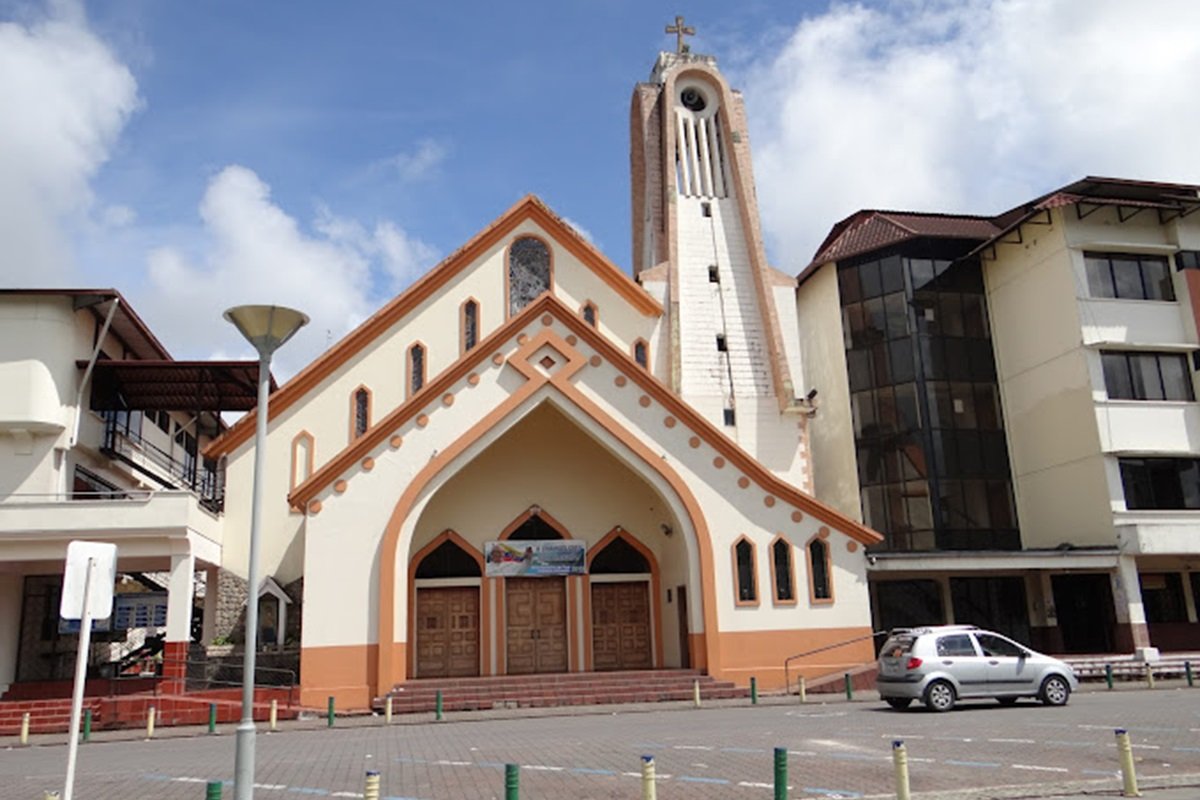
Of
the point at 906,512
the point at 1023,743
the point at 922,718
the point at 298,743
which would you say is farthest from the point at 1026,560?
the point at 298,743

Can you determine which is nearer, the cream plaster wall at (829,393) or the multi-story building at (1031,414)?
the multi-story building at (1031,414)

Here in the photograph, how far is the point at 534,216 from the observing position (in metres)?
30.1

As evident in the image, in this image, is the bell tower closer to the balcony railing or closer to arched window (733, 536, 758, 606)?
arched window (733, 536, 758, 606)

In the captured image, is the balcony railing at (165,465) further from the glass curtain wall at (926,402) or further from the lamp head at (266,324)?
the glass curtain wall at (926,402)

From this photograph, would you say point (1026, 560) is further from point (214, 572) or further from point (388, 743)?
point (214, 572)

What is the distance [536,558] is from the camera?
2688cm

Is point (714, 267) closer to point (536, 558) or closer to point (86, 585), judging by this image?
point (536, 558)

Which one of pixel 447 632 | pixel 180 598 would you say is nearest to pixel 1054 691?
pixel 447 632

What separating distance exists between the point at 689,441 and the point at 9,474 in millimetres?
17427

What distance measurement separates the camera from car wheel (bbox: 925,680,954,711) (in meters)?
17.9

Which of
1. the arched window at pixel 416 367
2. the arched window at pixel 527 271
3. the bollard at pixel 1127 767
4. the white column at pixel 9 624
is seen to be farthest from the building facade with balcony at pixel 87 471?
the bollard at pixel 1127 767

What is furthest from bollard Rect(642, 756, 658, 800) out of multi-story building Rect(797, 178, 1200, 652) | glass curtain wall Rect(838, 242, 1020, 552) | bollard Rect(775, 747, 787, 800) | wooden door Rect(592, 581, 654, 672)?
glass curtain wall Rect(838, 242, 1020, 552)

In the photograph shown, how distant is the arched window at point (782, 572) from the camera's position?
2512cm

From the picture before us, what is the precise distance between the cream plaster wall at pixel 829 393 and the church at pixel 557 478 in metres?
5.83
